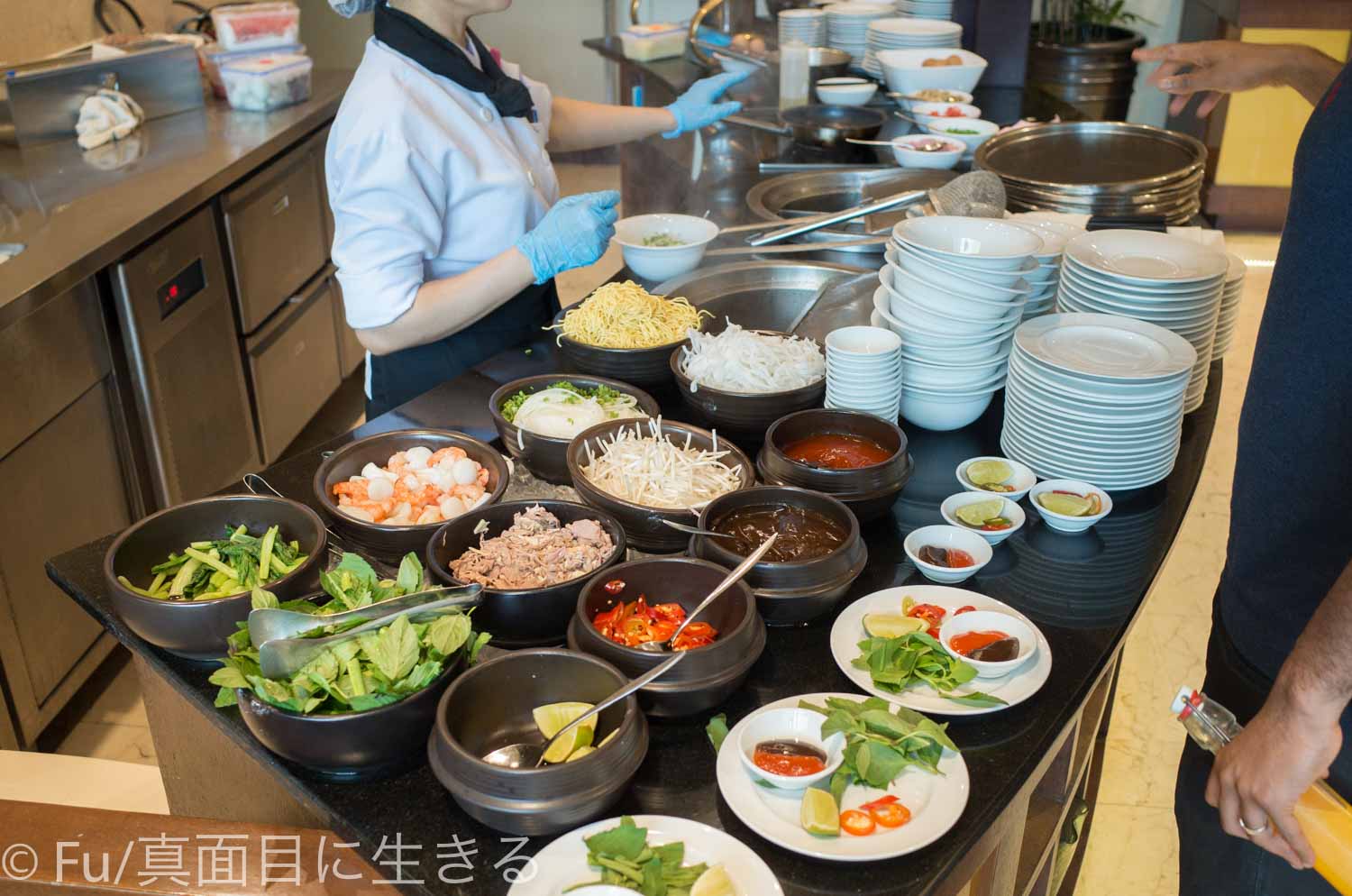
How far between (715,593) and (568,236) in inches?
41.2

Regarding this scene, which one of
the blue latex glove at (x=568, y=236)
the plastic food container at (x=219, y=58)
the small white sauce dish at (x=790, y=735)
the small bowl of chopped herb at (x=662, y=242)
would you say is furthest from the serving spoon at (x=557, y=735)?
the plastic food container at (x=219, y=58)

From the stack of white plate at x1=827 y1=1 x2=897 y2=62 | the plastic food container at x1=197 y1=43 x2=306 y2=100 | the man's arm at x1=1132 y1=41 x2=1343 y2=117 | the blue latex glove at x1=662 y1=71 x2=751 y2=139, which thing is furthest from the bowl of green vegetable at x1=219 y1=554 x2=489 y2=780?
the stack of white plate at x1=827 y1=1 x2=897 y2=62

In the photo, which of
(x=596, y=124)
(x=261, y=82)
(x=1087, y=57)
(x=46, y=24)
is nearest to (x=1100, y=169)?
(x=596, y=124)

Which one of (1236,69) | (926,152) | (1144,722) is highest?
(1236,69)

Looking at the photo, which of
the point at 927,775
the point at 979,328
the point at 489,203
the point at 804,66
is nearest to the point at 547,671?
the point at 927,775

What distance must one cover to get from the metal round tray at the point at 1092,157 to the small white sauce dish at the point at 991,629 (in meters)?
1.65

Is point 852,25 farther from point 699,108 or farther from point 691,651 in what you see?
point 691,651

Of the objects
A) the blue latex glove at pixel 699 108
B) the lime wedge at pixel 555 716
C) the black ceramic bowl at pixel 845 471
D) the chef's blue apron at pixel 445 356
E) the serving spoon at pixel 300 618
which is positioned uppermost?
the blue latex glove at pixel 699 108

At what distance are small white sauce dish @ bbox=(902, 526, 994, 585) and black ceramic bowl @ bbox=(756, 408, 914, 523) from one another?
7cm

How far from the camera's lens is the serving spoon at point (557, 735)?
1155 millimetres

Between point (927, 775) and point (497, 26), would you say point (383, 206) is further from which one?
point (497, 26)

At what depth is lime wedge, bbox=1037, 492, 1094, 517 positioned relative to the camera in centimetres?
166

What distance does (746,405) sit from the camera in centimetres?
183

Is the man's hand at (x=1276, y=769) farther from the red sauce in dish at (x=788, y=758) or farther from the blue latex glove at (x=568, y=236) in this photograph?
the blue latex glove at (x=568, y=236)
